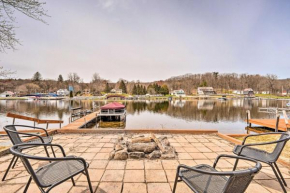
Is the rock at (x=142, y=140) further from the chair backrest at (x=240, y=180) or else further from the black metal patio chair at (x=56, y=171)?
the chair backrest at (x=240, y=180)

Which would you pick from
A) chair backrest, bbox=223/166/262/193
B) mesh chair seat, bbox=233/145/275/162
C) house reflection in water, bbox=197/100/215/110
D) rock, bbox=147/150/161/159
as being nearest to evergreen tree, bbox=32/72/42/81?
house reflection in water, bbox=197/100/215/110

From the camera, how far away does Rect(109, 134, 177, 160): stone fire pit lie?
9.21ft

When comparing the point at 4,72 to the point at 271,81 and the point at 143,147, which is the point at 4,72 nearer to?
the point at 143,147

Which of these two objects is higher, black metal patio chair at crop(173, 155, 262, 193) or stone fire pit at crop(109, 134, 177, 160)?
black metal patio chair at crop(173, 155, 262, 193)

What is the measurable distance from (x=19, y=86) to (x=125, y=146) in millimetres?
99563

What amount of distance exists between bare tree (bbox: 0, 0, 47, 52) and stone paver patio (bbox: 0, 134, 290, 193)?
3.08m

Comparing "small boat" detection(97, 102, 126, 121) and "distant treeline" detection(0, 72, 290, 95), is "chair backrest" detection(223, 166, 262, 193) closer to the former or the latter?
"small boat" detection(97, 102, 126, 121)

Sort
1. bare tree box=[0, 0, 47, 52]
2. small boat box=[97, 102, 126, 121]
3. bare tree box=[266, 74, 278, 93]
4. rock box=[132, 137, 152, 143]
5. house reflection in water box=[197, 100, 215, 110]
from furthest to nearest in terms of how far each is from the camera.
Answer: bare tree box=[266, 74, 278, 93] → house reflection in water box=[197, 100, 215, 110] → small boat box=[97, 102, 126, 121] → bare tree box=[0, 0, 47, 52] → rock box=[132, 137, 152, 143]

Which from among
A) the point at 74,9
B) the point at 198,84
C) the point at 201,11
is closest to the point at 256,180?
the point at 74,9

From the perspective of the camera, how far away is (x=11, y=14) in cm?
378

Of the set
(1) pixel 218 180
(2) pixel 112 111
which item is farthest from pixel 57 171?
(2) pixel 112 111

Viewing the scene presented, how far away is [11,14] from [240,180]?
5706 millimetres

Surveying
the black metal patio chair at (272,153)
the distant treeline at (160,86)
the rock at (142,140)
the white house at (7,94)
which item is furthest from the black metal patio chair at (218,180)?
the white house at (7,94)

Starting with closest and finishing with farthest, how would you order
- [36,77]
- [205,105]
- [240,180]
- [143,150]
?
[240,180], [143,150], [205,105], [36,77]
